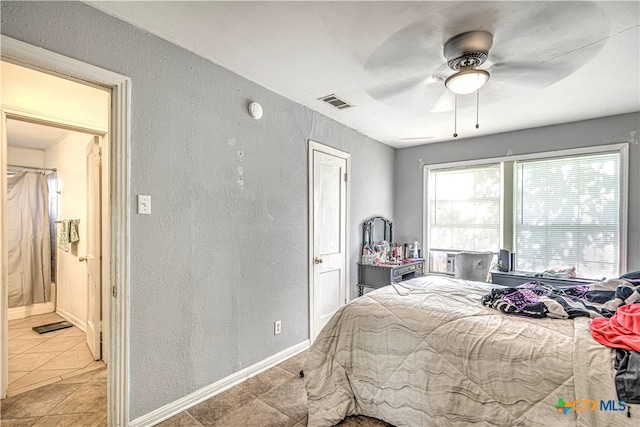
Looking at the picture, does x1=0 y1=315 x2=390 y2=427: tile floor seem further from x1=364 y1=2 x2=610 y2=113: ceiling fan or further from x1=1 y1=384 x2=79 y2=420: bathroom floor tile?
x1=364 y1=2 x2=610 y2=113: ceiling fan

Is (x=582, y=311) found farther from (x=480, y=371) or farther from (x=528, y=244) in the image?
(x=528, y=244)

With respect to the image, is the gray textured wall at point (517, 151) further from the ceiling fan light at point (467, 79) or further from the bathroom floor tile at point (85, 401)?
the bathroom floor tile at point (85, 401)

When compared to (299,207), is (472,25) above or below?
above

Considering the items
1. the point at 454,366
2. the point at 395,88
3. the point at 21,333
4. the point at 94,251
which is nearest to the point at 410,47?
the point at 395,88

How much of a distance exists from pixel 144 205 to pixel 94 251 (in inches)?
58.5

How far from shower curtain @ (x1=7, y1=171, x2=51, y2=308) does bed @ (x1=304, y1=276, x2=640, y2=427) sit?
4.48 meters

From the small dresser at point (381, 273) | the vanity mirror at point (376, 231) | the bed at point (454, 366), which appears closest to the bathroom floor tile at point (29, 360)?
the bed at point (454, 366)

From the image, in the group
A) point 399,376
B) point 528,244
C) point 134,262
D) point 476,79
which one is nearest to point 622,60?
point 476,79

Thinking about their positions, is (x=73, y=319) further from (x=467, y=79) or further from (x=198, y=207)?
(x=467, y=79)

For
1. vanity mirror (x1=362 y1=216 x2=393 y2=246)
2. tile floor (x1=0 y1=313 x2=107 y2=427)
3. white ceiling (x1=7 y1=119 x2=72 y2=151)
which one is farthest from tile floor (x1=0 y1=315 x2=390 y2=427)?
white ceiling (x1=7 y1=119 x2=72 y2=151)

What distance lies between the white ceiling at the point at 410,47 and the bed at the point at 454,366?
167 centimetres

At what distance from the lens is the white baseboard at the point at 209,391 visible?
186 cm

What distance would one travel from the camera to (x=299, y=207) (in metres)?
2.98

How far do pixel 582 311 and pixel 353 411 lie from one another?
1.47 metres
